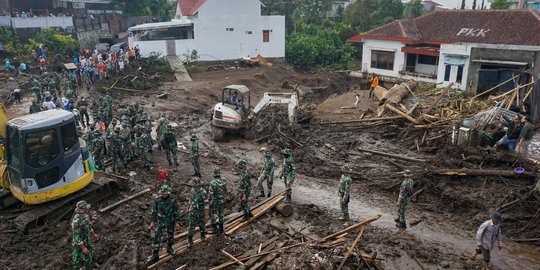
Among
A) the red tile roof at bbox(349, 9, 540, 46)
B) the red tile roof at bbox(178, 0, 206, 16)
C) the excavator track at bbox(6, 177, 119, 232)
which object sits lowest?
the excavator track at bbox(6, 177, 119, 232)

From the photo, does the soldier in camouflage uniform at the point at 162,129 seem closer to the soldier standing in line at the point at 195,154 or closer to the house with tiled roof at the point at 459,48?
the soldier standing in line at the point at 195,154

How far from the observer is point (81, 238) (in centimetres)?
862

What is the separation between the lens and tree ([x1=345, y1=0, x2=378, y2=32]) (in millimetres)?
50406

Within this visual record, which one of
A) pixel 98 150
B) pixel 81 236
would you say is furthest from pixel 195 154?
pixel 81 236

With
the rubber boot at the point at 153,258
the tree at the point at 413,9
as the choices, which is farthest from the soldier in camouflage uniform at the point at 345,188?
the tree at the point at 413,9

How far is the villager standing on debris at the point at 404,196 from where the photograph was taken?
36.4 ft

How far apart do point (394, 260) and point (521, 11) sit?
88.3 feet

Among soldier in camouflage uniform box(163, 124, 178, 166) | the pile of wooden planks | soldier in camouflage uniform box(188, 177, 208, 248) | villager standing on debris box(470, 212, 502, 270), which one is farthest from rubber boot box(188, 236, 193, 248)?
villager standing on debris box(470, 212, 502, 270)

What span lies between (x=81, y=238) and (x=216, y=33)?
103ft

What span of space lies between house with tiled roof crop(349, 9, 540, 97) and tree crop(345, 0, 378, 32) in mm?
16007

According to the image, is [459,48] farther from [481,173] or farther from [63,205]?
[63,205]

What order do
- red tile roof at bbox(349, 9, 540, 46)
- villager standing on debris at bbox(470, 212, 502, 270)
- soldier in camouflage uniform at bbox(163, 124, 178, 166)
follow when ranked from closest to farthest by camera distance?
villager standing on debris at bbox(470, 212, 502, 270) → soldier in camouflage uniform at bbox(163, 124, 178, 166) → red tile roof at bbox(349, 9, 540, 46)

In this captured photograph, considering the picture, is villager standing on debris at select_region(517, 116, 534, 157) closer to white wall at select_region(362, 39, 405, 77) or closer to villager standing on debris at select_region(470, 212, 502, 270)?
villager standing on debris at select_region(470, 212, 502, 270)

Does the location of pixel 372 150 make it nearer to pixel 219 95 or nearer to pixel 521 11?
pixel 219 95
